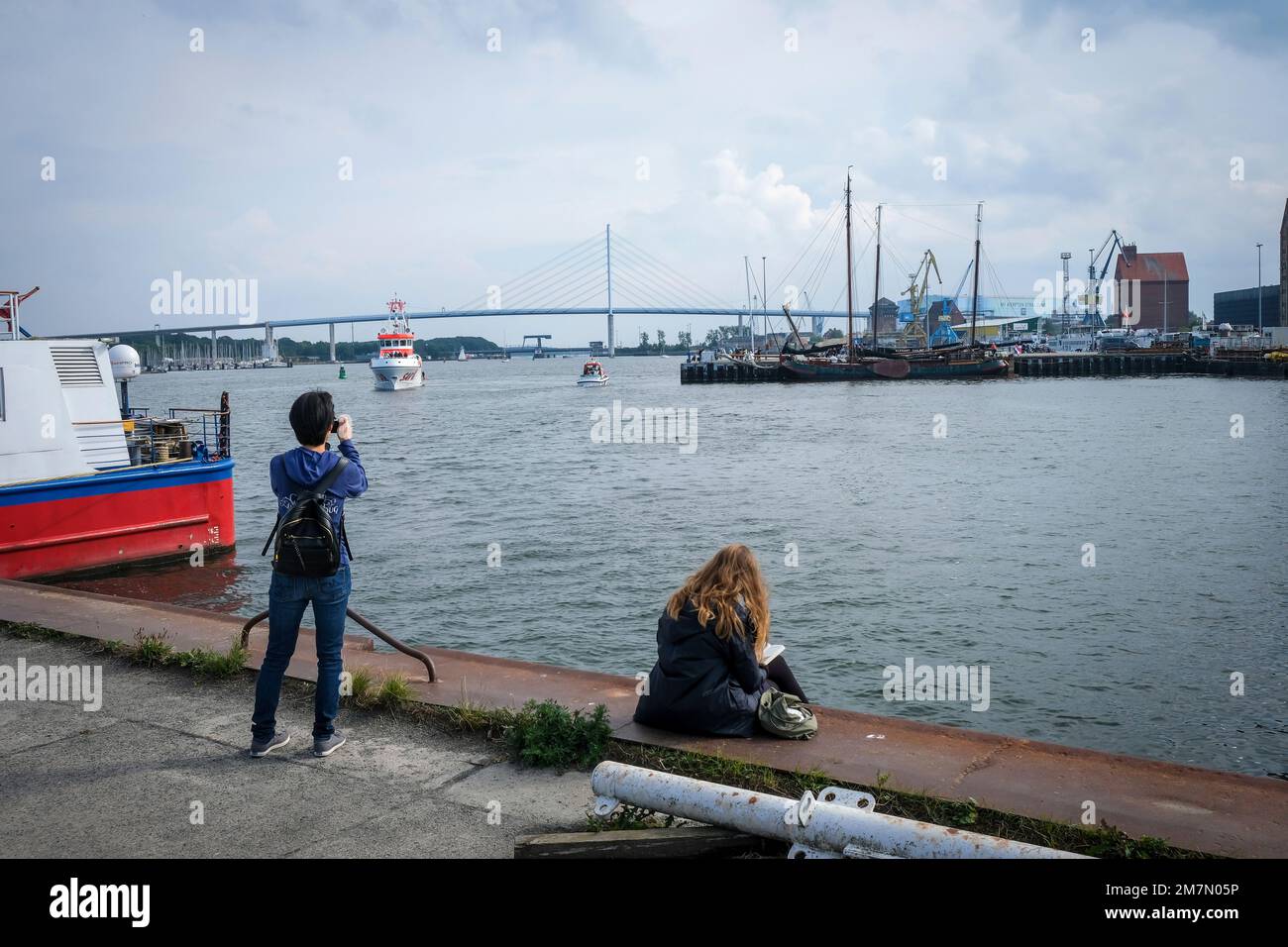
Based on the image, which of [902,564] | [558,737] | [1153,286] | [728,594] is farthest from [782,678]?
[1153,286]

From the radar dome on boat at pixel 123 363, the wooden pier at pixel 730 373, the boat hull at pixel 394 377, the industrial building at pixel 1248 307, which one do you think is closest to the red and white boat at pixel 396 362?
the boat hull at pixel 394 377

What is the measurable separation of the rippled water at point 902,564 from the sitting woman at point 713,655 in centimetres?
490

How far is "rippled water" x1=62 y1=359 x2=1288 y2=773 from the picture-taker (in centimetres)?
1082

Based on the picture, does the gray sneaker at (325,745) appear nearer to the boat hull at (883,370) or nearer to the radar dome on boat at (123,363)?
the radar dome on boat at (123,363)

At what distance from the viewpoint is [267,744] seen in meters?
5.68

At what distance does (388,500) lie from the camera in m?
26.5

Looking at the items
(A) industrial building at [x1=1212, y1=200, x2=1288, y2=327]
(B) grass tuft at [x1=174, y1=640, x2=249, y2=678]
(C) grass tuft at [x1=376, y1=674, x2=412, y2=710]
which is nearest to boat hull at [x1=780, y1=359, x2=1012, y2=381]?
(A) industrial building at [x1=1212, y1=200, x2=1288, y2=327]

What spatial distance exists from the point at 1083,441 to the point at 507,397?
183ft

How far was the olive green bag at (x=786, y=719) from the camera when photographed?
18.6ft

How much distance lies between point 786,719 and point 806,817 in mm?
1670

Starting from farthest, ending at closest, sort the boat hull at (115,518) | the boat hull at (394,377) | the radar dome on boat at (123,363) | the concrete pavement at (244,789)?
the boat hull at (394,377) < the radar dome on boat at (123,363) < the boat hull at (115,518) < the concrete pavement at (244,789)
